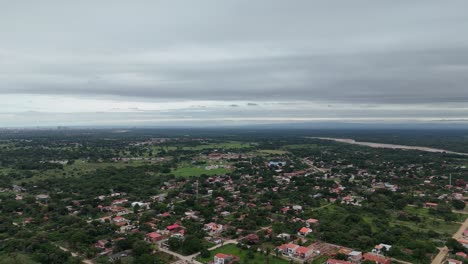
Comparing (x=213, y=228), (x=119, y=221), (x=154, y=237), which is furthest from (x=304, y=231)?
(x=119, y=221)

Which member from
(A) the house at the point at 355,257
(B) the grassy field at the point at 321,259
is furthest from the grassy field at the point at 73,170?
(A) the house at the point at 355,257

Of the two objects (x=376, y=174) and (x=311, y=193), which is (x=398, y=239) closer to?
(x=311, y=193)

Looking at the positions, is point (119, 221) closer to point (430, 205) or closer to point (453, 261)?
point (453, 261)

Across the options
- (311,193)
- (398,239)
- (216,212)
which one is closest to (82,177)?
(216,212)

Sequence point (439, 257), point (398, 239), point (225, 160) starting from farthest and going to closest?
point (225, 160), point (398, 239), point (439, 257)

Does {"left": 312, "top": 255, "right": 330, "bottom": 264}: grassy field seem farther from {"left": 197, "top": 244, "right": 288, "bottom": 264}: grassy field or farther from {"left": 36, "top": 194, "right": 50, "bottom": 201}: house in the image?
{"left": 36, "top": 194, "right": 50, "bottom": 201}: house

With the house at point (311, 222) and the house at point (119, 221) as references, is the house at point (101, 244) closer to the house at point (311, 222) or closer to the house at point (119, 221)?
the house at point (119, 221)
